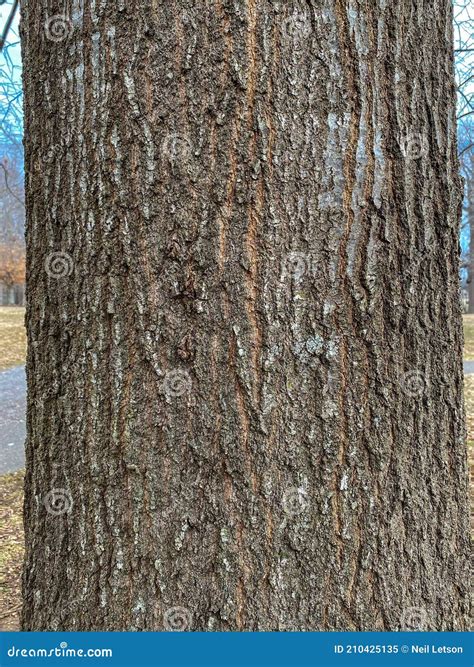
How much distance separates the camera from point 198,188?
1272 mm

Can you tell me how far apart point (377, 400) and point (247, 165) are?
0.66 metres

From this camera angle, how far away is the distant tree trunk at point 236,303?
4.17 ft

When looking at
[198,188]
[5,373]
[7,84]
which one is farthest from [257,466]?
[5,373]

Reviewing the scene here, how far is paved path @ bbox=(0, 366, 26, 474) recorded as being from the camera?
232 inches

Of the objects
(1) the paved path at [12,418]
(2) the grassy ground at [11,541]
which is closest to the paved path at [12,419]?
(1) the paved path at [12,418]

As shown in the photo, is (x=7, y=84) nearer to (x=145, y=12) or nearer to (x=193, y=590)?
(x=145, y=12)
